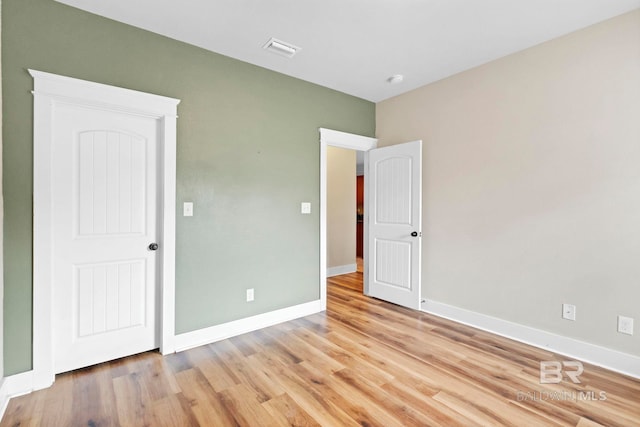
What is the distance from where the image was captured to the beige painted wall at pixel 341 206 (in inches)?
217

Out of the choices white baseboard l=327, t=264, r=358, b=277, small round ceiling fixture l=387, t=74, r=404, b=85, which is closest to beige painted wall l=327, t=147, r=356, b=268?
white baseboard l=327, t=264, r=358, b=277

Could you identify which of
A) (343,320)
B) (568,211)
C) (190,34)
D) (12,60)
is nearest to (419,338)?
(343,320)

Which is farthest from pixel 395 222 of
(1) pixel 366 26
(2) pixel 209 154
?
(2) pixel 209 154

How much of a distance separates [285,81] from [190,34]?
3.40 ft

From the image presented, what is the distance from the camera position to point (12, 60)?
1.97 meters

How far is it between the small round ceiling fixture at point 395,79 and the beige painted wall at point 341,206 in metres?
2.20

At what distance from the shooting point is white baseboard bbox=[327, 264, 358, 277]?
17.6 feet

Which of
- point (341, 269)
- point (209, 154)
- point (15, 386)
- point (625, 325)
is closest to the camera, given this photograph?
point (15, 386)

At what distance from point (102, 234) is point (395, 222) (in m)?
3.01

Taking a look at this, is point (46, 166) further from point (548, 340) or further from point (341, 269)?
point (341, 269)

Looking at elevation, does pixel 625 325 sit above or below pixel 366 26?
below

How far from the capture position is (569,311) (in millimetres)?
2523

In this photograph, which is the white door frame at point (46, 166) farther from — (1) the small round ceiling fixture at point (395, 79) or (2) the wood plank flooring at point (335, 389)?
(1) the small round ceiling fixture at point (395, 79)

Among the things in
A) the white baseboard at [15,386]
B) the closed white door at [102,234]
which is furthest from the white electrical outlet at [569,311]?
the white baseboard at [15,386]
